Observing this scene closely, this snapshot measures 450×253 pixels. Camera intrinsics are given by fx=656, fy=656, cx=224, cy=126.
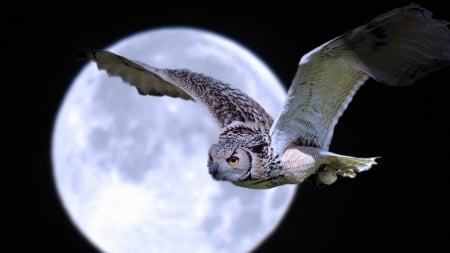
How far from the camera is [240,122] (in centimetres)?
339

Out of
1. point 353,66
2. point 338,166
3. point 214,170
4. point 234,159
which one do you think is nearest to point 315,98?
point 353,66

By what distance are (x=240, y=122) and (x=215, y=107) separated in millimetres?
214

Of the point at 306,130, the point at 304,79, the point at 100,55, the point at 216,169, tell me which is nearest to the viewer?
the point at 216,169

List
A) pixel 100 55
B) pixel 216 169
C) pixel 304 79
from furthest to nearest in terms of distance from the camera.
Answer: pixel 100 55 < pixel 304 79 < pixel 216 169

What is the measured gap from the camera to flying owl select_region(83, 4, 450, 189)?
114 inches

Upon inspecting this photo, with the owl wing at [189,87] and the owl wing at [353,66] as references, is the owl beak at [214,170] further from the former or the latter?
the owl wing at [189,87]

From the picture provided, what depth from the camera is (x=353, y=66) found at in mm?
3158

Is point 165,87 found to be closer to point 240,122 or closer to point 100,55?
point 100,55

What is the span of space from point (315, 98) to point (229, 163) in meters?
0.64

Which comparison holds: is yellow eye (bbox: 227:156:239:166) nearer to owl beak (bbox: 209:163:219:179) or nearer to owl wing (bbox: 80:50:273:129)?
owl beak (bbox: 209:163:219:179)

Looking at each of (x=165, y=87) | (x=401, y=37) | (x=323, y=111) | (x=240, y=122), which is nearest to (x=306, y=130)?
(x=323, y=111)

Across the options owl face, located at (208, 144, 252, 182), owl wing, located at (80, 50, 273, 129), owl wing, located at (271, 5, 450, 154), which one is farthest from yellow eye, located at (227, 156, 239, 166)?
owl wing, located at (80, 50, 273, 129)

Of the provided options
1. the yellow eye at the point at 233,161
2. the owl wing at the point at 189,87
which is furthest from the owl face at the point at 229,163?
the owl wing at the point at 189,87

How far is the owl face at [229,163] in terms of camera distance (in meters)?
2.86
